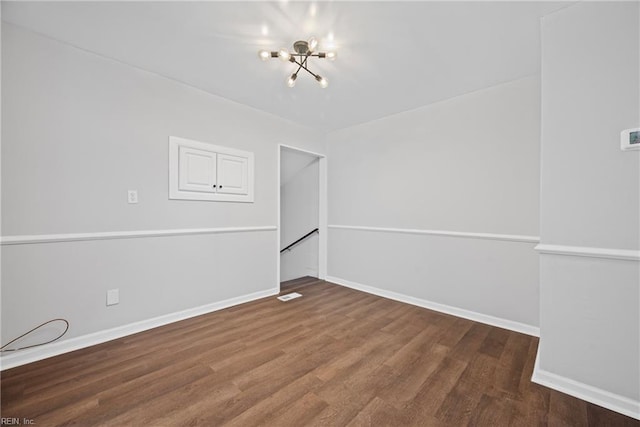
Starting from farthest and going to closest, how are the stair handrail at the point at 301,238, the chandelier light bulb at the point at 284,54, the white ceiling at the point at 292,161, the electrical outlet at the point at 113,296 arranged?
the stair handrail at the point at 301,238 → the white ceiling at the point at 292,161 → the electrical outlet at the point at 113,296 → the chandelier light bulb at the point at 284,54

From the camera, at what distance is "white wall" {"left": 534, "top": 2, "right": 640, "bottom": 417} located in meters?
1.46

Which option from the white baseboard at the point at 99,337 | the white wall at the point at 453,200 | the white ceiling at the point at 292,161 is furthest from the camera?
the white ceiling at the point at 292,161

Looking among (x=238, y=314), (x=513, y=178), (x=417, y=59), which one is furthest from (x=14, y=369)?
(x=513, y=178)

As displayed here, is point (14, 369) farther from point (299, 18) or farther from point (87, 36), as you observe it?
point (299, 18)

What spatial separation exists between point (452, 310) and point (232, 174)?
3.02 m

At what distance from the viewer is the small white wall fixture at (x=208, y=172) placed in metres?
2.63

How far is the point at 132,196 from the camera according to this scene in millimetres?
2363

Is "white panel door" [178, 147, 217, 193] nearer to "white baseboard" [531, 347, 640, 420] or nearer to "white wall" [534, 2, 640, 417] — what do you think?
"white wall" [534, 2, 640, 417]

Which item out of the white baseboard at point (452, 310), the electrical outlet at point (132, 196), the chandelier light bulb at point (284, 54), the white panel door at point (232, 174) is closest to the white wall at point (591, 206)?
the white baseboard at point (452, 310)

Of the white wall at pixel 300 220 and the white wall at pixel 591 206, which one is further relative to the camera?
the white wall at pixel 300 220

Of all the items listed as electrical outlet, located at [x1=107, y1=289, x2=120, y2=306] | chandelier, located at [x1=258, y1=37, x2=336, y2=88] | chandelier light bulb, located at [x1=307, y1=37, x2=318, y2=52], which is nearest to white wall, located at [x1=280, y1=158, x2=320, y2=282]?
chandelier, located at [x1=258, y1=37, x2=336, y2=88]

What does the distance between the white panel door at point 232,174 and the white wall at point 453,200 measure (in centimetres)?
160

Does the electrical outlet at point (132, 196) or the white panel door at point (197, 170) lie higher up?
the white panel door at point (197, 170)

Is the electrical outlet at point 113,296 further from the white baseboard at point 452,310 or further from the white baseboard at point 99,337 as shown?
the white baseboard at point 452,310
